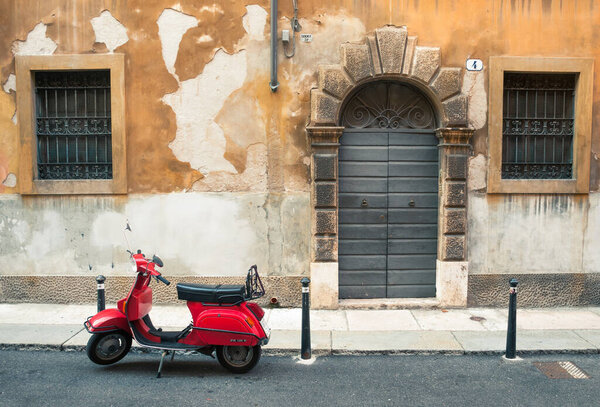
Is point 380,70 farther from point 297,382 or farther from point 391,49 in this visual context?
point 297,382

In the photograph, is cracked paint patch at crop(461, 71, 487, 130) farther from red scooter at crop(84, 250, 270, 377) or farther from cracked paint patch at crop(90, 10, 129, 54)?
cracked paint patch at crop(90, 10, 129, 54)

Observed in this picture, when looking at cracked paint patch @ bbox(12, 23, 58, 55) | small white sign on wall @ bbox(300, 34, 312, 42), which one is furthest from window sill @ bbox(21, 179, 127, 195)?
small white sign on wall @ bbox(300, 34, 312, 42)

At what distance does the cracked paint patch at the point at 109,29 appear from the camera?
7852mm

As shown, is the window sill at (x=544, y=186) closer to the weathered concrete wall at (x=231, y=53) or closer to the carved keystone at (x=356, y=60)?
the weathered concrete wall at (x=231, y=53)

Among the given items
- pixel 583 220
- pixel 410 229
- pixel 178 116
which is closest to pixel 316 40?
pixel 178 116

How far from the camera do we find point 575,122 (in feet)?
26.6

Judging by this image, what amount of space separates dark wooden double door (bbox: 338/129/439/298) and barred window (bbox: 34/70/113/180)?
3.97 meters

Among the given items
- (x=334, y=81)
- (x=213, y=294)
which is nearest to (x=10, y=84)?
(x=334, y=81)

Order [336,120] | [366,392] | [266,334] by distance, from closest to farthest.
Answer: [366,392] → [266,334] → [336,120]

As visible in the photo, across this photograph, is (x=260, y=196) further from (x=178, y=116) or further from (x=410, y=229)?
(x=410, y=229)

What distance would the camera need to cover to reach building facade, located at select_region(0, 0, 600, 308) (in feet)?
25.8

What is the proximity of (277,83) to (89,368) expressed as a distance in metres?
4.85

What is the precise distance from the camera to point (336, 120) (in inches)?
308

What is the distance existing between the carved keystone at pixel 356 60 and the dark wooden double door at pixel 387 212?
91cm
